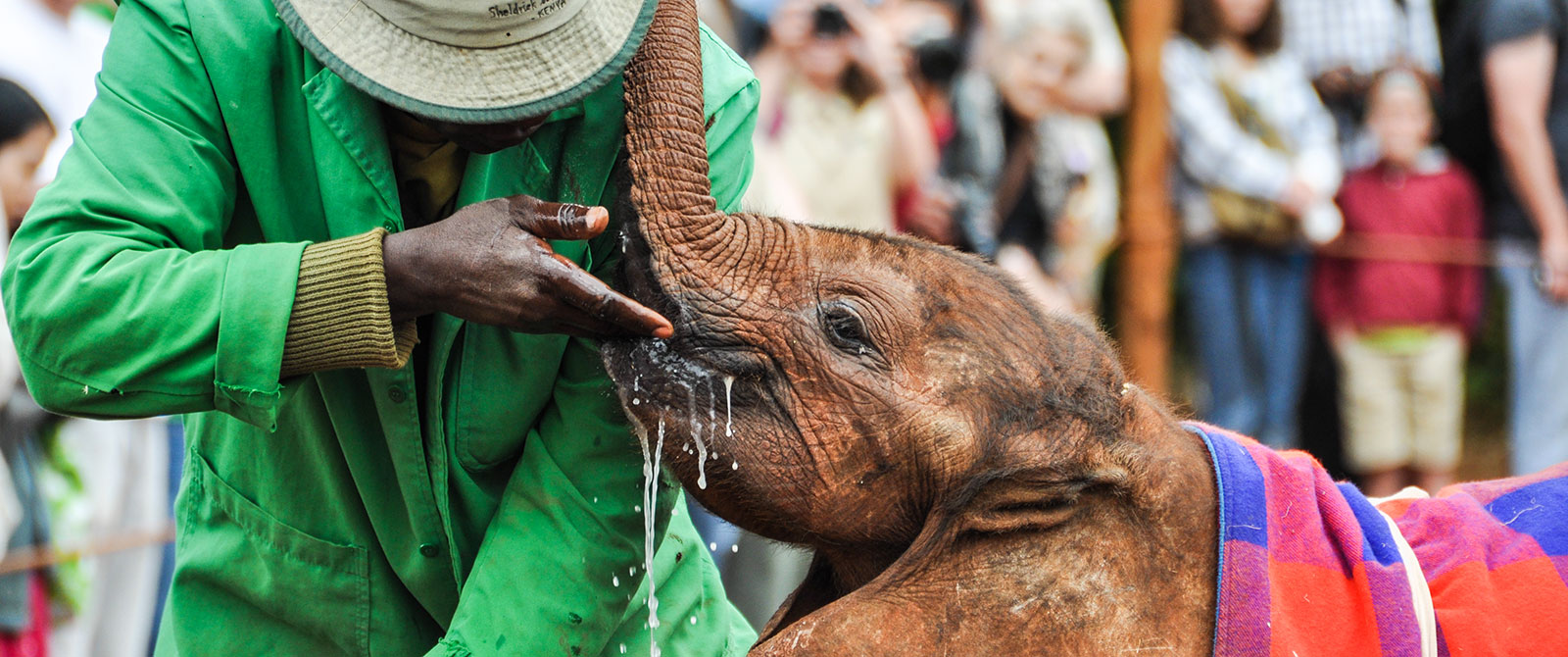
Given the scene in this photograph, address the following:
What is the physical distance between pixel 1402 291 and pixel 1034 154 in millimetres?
1988

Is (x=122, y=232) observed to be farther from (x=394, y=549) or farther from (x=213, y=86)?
(x=394, y=549)

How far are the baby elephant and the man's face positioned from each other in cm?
18

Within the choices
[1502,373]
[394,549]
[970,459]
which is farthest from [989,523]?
[1502,373]

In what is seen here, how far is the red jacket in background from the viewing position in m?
A: 7.91

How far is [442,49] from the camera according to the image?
7.77ft

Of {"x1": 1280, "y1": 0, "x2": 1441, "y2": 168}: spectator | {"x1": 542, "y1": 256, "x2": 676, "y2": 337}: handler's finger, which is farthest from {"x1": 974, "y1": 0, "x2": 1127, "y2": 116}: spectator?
{"x1": 542, "y1": 256, "x2": 676, "y2": 337}: handler's finger

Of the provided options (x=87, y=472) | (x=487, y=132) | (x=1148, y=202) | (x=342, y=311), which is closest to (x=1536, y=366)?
(x=1148, y=202)

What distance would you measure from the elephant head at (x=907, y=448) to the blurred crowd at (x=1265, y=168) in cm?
365

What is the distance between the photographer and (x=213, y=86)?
2549mm

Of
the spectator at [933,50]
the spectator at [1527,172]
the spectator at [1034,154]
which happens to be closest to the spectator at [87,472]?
the spectator at [933,50]

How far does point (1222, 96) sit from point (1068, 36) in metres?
0.78

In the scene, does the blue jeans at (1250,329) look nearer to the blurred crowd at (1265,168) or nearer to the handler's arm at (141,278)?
the blurred crowd at (1265,168)

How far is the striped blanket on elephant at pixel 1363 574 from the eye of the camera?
2.39 metres

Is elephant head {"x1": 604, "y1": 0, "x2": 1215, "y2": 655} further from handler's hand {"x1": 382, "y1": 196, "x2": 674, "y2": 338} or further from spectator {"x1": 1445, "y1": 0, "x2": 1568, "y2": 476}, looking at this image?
spectator {"x1": 1445, "y1": 0, "x2": 1568, "y2": 476}
